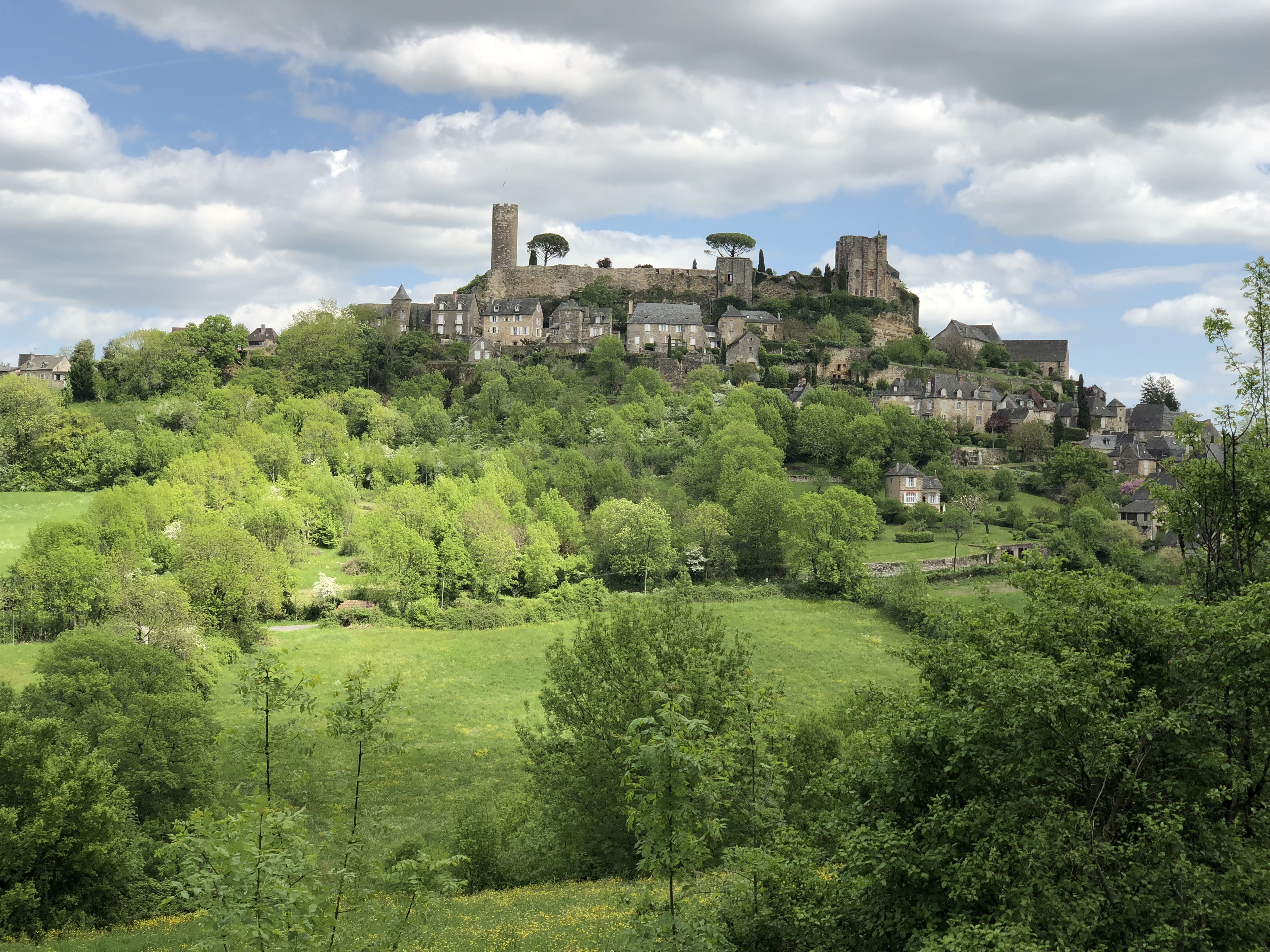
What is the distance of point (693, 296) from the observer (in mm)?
100312

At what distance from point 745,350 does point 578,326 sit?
1631 centimetres

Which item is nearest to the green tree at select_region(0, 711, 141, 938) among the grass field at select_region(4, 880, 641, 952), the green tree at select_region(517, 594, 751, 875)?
the grass field at select_region(4, 880, 641, 952)

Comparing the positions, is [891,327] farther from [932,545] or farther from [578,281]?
[932,545]

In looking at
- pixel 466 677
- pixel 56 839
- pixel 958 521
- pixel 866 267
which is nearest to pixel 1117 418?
pixel 866 267

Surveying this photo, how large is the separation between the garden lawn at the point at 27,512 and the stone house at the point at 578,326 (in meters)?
43.9

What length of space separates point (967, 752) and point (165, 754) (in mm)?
19301

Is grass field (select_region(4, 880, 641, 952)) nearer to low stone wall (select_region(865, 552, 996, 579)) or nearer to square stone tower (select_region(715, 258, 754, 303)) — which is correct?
low stone wall (select_region(865, 552, 996, 579))

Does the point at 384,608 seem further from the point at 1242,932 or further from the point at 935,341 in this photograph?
the point at 935,341

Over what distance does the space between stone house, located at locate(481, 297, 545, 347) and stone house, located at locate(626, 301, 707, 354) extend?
369 inches

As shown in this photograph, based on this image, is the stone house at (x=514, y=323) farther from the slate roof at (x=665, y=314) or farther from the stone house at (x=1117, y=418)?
the stone house at (x=1117, y=418)

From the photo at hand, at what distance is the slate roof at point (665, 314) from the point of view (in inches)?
3632

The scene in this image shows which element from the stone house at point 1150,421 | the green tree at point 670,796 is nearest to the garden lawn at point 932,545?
the stone house at point 1150,421

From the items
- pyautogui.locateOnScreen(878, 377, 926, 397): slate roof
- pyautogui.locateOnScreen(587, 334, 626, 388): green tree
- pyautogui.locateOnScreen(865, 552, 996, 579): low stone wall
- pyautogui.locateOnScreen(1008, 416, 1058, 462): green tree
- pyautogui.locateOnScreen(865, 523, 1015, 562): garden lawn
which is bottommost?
pyautogui.locateOnScreen(865, 552, 996, 579): low stone wall

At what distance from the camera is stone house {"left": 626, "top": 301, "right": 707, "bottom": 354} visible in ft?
297
